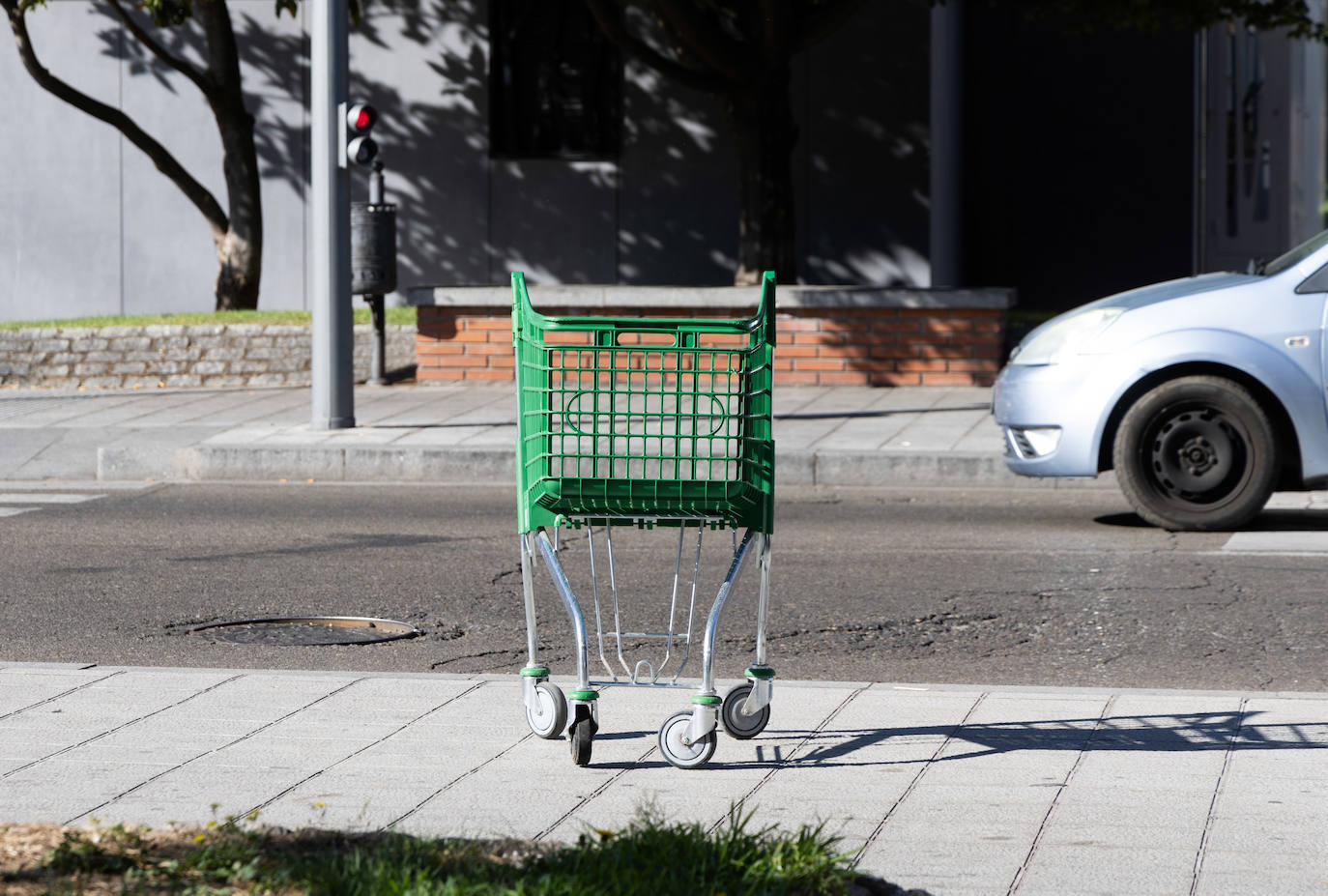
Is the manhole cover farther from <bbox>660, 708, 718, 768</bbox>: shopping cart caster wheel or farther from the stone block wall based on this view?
the stone block wall

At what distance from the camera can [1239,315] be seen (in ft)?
30.7

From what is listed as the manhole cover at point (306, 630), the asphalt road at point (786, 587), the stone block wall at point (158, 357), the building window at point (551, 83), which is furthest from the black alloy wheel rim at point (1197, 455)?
the building window at point (551, 83)

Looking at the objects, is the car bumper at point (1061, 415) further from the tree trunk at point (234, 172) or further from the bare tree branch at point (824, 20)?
the tree trunk at point (234, 172)

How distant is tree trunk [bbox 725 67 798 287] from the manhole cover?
32.3 ft

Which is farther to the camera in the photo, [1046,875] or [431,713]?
[431,713]

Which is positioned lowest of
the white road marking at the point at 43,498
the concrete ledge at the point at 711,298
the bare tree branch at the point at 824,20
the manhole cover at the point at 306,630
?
the manhole cover at the point at 306,630

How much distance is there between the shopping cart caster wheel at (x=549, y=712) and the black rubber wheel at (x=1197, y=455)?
513cm

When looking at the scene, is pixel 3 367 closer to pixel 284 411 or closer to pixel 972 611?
pixel 284 411

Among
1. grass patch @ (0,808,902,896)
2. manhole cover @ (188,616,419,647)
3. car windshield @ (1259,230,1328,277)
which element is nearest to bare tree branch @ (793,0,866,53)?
car windshield @ (1259,230,1328,277)

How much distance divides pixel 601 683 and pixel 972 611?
107 inches

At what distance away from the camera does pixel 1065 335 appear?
9.71 metres

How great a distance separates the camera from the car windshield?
9422 mm

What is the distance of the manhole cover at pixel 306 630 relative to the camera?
6.97 m

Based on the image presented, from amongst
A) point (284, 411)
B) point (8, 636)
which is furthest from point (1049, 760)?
point (284, 411)
